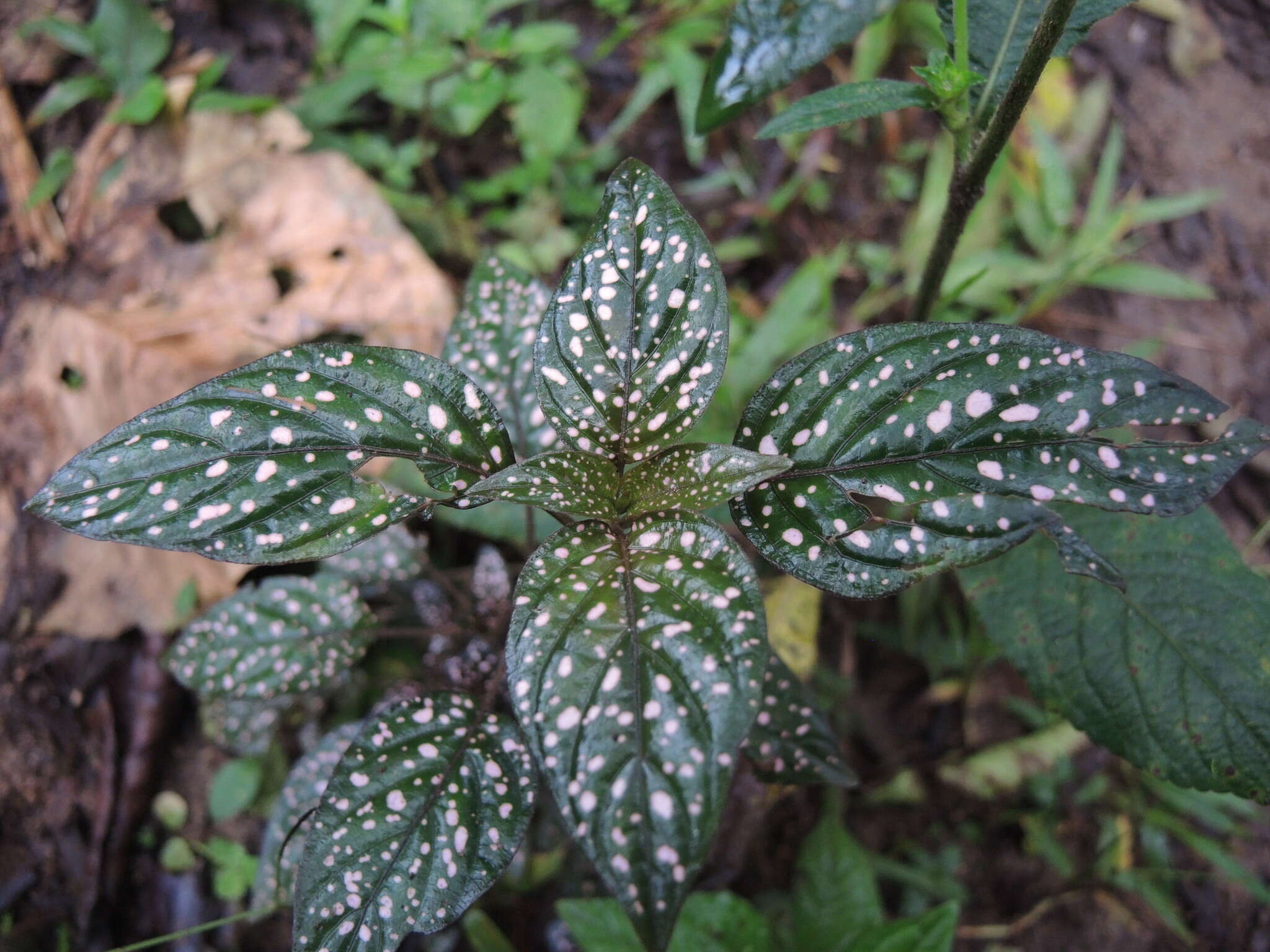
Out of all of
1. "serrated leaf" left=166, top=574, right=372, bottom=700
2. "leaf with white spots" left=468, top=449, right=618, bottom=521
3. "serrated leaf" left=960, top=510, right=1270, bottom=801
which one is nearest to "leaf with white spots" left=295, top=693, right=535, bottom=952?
"serrated leaf" left=166, top=574, right=372, bottom=700

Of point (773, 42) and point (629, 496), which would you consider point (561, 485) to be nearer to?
point (629, 496)

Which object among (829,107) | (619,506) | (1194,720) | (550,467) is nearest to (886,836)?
(1194,720)

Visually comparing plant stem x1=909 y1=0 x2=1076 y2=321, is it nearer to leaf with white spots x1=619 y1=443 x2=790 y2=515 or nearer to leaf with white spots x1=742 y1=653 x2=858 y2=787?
leaf with white spots x1=619 y1=443 x2=790 y2=515

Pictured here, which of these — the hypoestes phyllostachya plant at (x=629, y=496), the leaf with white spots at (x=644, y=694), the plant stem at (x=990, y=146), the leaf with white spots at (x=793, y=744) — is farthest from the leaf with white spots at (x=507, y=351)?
the plant stem at (x=990, y=146)

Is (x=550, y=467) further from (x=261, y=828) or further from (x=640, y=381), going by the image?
(x=261, y=828)

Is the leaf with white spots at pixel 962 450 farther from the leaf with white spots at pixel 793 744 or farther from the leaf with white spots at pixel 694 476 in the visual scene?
the leaf with white spots at pixel 793 744

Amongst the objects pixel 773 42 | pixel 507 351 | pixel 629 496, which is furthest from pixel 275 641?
pixel 773 42
